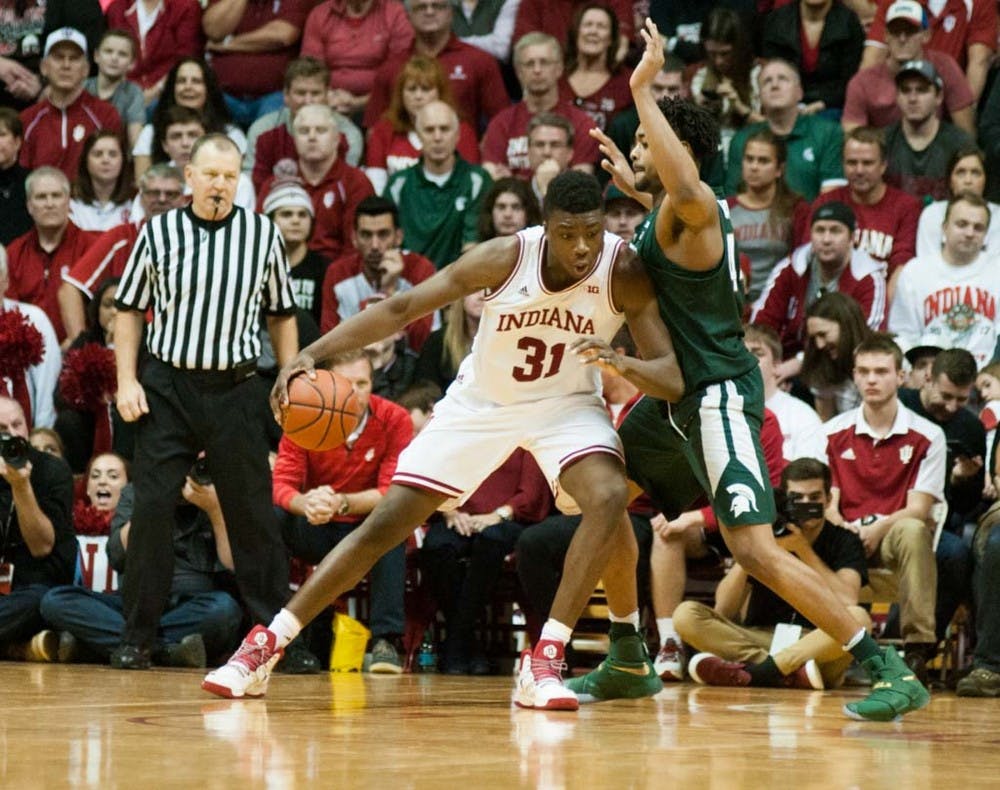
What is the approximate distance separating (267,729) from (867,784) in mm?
1722

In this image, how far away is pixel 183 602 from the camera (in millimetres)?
8070

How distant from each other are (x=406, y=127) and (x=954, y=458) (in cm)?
483

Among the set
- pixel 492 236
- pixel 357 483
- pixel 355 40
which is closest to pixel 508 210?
pixel 492 236

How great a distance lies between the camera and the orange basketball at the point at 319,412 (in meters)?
5.73

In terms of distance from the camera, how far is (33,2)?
12523 mm

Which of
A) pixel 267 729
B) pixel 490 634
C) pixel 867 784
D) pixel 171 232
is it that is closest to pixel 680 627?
pixel 490 634

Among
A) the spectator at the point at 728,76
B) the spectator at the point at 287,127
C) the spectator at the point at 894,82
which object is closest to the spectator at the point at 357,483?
the spectator at the point at 287,127

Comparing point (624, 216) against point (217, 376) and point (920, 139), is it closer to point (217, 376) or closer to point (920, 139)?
point (920, 139)

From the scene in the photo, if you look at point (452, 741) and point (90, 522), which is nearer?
point (452, 741)

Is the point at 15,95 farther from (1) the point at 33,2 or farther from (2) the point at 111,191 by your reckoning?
(2) the point at 111,191

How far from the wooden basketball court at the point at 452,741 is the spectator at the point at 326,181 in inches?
195

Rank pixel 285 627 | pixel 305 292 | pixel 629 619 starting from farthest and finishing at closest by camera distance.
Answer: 1. pixel 305 292
2. pixel 629 619
3. pixel 285 627

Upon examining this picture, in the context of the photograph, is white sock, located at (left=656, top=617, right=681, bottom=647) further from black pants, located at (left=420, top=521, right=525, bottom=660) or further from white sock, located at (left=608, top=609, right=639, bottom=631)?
Answer: white sock, located at (left=608, top=609, right=639, bottom=631)

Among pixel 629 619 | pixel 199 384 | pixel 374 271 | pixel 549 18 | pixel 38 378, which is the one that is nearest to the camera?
pixel 629 619
